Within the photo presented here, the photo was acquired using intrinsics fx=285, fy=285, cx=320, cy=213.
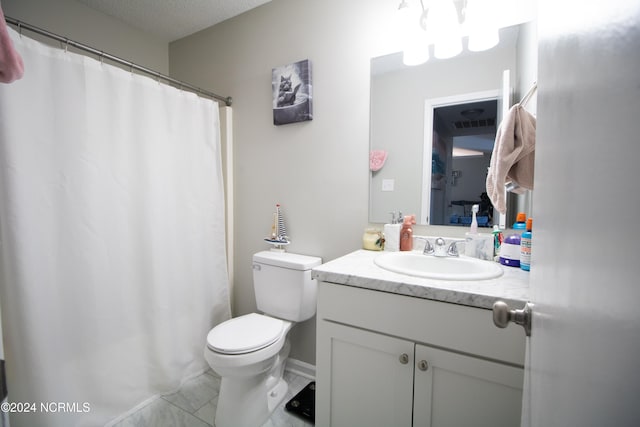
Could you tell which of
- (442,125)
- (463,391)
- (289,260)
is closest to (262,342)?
(289,260)

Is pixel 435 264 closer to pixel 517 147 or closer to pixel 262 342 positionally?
pixel 517 147

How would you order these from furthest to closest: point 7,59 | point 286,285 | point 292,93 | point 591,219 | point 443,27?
point 292,93, point 286,285, point 443,27, point 7,59, point 591,219

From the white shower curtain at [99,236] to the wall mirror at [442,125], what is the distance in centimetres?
110

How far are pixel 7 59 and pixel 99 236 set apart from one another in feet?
2.68

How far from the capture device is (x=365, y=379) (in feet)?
3.44

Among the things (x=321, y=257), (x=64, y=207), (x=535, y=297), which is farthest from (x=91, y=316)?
(x=535, y=297)

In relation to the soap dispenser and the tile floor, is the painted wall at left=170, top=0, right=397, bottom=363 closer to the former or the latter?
the soap dispenser

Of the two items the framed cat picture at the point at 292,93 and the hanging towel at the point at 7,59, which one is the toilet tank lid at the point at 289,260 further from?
the hanging towel at the point at 7,59

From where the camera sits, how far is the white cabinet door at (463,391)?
0.82 metres

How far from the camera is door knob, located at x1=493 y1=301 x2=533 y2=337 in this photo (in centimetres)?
56

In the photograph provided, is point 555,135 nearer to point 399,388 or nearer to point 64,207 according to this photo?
point 399,388

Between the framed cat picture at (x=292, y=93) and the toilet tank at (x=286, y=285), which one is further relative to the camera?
the framed cat picture at (x=292, y=93)

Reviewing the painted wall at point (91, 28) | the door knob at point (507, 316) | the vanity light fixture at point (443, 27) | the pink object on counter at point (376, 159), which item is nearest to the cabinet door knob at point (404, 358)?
the door knob at point (507, 316)

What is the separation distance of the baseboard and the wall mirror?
102 centimetres
